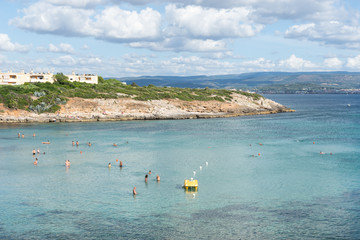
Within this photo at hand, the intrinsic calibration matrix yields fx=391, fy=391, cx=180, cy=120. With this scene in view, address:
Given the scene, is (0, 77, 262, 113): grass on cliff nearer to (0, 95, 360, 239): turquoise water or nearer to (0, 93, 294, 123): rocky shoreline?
(0, 93, 294, 123): rocky shoreline

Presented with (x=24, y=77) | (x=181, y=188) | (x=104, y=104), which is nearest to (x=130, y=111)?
(x=104, y=104)

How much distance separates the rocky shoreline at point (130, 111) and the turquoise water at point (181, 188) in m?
33.0

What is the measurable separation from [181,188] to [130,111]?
85.3 meters

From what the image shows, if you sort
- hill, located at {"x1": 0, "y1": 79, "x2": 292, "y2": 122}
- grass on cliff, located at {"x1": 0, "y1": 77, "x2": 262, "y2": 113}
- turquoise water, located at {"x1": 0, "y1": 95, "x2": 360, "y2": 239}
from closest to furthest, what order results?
turquoise water, located at {"x1": 0, "y1": 95, "x2": 360, "y2": 239} < hill, located at {"x1": 0, "y1": 79, "x2": 292, "y2": 122} < grass on cliff, located at {"x1": 0, "y1": 77, "x2": 262, "y2": 113}

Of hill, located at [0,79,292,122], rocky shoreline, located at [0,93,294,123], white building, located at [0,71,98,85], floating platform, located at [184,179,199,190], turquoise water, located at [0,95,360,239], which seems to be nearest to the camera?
turquoise water, located at [0,95,360,239]

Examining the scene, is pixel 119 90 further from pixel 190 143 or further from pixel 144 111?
pixel 190 143

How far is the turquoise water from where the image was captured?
32188 mm

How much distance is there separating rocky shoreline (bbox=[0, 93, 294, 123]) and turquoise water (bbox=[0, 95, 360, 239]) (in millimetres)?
33024

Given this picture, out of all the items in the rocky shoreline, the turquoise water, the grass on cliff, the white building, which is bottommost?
the turquoise water

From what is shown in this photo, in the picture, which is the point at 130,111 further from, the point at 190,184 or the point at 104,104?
the point at 190,184

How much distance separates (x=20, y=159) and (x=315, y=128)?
72401mm

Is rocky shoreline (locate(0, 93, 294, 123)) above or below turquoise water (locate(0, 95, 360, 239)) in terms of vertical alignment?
above

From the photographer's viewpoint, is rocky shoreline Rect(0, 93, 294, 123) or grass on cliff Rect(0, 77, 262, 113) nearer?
rocky shoreline Rect(0, 93, 294, 123)

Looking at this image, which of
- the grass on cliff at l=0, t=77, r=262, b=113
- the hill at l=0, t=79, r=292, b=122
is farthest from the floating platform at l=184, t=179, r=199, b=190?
the grass on cliff at l=0, t=77, r=262, b=113
